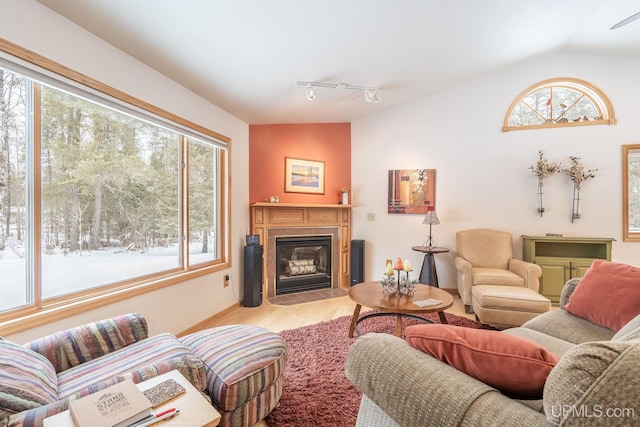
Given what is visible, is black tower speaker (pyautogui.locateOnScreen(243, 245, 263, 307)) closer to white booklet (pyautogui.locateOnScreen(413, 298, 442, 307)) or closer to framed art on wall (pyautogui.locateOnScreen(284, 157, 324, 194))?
framed art on wall (pyautogui.locateOnScreen(284, 157, 324, 194))

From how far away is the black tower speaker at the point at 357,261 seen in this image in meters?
4.22

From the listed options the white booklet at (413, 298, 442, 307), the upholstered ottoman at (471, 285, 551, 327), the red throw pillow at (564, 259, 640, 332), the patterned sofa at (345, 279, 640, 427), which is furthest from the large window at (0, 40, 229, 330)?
the red throw pillow at (564, 259, 640, 332)

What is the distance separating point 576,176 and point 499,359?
4.03 meters

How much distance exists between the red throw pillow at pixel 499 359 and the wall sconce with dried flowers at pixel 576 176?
3.87 m

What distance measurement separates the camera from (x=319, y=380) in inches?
74.9

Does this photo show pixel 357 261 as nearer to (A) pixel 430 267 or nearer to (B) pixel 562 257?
(A) pixel 430 267

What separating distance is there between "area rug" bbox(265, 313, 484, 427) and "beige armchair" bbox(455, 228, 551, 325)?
0.40m

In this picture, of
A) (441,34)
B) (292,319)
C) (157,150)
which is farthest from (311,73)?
(292,319)

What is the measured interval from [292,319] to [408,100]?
3436 mm

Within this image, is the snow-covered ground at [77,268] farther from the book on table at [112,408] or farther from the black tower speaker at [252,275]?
the book on table at [112,408]

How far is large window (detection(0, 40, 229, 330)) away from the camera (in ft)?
5.27

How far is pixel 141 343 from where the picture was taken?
5.15ft

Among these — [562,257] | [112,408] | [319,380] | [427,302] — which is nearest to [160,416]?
[112,408]

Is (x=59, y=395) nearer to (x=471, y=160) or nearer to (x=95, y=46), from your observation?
(x=95, y=46)
